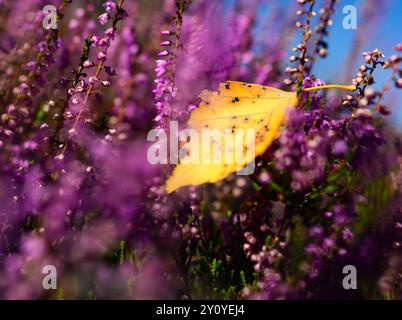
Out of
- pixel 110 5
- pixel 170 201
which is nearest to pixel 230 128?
pixel 170 201

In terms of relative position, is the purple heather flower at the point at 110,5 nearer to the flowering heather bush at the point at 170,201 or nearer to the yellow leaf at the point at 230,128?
the flowering heather bush at the point at 170,201

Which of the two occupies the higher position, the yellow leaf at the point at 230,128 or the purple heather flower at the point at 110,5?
the purple heather flower at the point at 110,5

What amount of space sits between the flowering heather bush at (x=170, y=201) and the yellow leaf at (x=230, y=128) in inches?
2.9

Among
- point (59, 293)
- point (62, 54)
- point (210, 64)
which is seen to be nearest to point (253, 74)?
point (210, 64)

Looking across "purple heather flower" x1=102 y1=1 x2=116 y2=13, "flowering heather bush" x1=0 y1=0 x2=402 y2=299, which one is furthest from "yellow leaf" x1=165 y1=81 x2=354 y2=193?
"purple heather flower" x1=102 y1=1 x2=116 y2=13

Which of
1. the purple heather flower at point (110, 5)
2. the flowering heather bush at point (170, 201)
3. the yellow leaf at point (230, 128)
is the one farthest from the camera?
the purple heather flower at point (110, 5)

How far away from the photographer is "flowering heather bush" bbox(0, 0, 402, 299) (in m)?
1.31

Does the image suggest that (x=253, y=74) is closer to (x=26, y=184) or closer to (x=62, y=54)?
(x=62, y=54)

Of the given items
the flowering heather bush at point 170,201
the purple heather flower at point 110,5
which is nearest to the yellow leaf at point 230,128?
the flowering heather bush at point 170,201

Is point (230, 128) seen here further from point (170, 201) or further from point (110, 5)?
point (110, 5)

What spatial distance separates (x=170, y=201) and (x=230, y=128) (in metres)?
0.66

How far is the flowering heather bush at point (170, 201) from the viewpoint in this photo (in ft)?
4.31

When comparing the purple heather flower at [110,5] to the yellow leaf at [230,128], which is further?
the purple heather flower at [110,5]

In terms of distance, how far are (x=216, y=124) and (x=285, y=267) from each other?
0.93 meters
